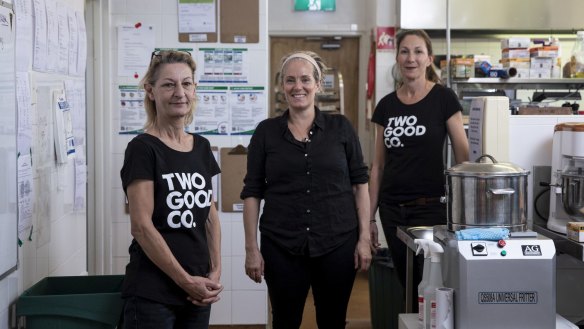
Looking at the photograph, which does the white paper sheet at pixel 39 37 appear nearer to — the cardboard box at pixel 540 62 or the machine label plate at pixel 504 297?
the machine label plate at pixel 504 297

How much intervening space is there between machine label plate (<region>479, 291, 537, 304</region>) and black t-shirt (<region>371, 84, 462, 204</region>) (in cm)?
95

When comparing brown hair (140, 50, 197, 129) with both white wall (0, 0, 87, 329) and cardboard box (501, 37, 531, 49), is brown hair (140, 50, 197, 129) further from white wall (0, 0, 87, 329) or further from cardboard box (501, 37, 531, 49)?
cardboard box (501, 37, 531, 49)

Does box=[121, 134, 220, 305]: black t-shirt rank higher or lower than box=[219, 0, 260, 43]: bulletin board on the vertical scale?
lower

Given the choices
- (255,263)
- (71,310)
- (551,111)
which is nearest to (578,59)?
(551,111)

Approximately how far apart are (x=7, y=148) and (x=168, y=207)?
631mm

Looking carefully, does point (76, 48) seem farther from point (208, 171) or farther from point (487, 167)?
point (487, 167)

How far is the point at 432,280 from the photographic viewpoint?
2.46 m

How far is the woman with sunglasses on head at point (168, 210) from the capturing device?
7.74ft

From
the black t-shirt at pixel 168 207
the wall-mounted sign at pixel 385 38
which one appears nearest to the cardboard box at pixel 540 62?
the wall-mounted sign at pixel 385 38

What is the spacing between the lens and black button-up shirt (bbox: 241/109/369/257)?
2816mm

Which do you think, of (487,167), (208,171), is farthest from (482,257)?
(208,171)

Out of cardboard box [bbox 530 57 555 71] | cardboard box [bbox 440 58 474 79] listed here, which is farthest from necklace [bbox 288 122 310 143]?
cardboard box [bbox 530 57 555 71]

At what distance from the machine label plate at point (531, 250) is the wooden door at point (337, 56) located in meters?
4.55

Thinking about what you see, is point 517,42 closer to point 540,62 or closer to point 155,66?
point 540,62
